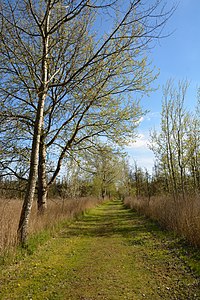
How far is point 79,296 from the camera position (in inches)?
148

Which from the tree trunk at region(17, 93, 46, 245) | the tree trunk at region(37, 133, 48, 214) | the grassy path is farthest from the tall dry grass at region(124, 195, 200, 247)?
the tree trunk at region(37, 133, 48, 214)

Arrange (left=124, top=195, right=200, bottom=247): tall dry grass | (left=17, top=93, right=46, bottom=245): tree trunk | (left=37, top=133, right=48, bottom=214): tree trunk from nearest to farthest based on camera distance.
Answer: (left=17, top=93, right=46, bottom=245): tree trunk < (left=124, top=195, right=200, bottom=247): tall dry grass < (left=37, top=133, right=48, bottom=214): tree trunk

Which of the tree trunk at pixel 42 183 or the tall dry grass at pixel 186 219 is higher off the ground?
the tree trunk at pixel 42 183

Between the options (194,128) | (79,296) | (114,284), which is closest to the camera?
(79,296)

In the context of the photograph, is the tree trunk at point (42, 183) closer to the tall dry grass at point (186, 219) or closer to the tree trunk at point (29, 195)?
the tree trunk at point (29, 195)

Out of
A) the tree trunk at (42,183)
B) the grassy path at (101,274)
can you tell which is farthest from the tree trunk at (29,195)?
the tree trunk at (42,183)

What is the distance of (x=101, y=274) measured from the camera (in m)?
4.75

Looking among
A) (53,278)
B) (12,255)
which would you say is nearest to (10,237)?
(12,255)

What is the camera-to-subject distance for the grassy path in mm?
3842

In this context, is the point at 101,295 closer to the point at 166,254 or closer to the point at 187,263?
the point at 187,263

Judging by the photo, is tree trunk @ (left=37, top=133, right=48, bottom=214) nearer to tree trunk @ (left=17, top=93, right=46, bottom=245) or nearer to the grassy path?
the grassy path

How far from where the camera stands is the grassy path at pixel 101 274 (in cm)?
384

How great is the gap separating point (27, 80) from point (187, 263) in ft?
29.3

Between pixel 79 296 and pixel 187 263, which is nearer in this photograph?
pixel 79 296
